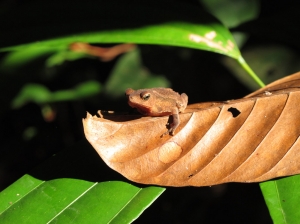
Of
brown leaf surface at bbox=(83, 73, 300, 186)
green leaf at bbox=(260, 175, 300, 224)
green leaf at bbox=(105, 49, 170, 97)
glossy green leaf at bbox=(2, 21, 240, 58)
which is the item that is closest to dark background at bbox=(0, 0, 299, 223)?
green leaf at bbox=(105, 49, 170, 97)

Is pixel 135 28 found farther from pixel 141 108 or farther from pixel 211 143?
pixel 211 143

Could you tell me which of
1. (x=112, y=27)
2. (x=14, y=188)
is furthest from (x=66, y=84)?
(x=14, y=188)

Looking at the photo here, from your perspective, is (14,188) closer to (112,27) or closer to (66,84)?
(112,27)

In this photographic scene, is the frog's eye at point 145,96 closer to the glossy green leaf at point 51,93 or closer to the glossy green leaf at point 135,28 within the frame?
the glossy green leaf at point 135,28

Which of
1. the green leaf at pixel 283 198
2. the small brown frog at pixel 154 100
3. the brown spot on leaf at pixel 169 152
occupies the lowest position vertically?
the green leaf at pixel 283 198

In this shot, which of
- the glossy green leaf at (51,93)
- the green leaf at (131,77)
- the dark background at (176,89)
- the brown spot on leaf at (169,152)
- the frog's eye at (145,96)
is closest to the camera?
the brown spot on leaf at (169,152)

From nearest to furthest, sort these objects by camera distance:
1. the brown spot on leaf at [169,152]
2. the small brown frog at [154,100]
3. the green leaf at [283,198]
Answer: the green leaf at [283,198]
the brown spot on leaf at [169,152]
the small brown frog at [154,100]

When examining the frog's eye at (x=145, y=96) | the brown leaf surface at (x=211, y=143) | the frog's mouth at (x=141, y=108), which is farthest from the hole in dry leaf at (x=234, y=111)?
the frog's eye at (x=145, y=96)

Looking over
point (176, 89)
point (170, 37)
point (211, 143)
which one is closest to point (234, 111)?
point (211, 143)
